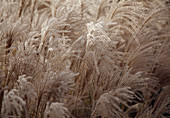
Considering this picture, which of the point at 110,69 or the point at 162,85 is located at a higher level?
the point at 110,69

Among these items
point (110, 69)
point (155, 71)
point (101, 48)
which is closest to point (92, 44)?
point (101, 48)

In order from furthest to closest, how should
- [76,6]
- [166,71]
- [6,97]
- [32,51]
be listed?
1. [166,71]
2. [76,6]
3. [32,51]
4. [6,97]

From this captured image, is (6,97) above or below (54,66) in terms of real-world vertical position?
below

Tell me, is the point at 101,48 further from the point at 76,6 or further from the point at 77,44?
the point at 76,6

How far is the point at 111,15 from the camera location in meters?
2.35

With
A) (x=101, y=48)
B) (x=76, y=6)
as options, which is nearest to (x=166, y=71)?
(x=101, y=48)

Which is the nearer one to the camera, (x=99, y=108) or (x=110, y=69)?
(x=99, y=108)

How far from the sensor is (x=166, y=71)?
2465 millimetres

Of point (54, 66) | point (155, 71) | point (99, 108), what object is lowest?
point (99, 108)

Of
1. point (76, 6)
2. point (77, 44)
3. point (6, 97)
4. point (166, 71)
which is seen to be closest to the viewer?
point (6, 97)

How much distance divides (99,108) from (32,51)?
0.70 metres

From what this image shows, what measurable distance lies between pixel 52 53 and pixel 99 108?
598 mm

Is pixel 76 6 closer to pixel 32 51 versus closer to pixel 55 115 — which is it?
pixel 32 51

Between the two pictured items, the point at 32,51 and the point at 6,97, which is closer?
the point at 6,97
